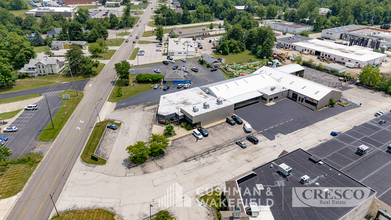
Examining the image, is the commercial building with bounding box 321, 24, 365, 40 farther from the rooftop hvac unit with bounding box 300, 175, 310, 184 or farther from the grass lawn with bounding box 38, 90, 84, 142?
the grass lawn with bounding box 38, 90, 84, 142

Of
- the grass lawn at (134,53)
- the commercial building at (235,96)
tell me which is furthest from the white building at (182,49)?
the commercial building at (235,96)

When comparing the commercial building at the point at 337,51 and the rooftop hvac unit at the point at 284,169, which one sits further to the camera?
the commercial building at the point at 337,51

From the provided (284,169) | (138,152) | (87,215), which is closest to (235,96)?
(138,152)

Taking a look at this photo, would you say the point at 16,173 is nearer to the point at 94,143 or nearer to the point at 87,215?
the point at 94,143

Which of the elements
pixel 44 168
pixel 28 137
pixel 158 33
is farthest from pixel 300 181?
pixel 158 33

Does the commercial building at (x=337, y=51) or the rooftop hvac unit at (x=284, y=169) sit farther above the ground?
the commercial building at (x=337, y=51)

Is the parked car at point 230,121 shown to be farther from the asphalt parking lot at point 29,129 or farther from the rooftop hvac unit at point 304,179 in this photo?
the asphalt parking lot at point 29,129
